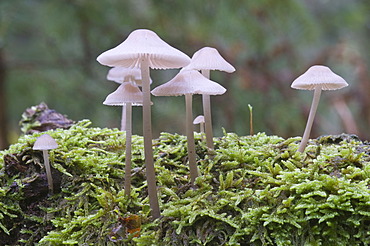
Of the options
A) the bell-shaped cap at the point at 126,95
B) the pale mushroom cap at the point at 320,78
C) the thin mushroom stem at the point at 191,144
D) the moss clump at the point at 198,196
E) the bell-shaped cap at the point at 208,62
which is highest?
the bell-shaped cap at the point at 208,62

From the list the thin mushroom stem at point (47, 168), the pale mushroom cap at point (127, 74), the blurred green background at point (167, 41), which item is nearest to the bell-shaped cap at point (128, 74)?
the pale mushroom cap at point (127, 74)

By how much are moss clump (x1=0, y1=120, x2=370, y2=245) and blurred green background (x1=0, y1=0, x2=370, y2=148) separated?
1517mm

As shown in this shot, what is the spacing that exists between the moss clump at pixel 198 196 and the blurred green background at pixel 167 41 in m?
1.52

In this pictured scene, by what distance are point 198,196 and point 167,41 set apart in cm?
224

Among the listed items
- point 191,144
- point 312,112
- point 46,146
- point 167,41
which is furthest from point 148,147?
point 167,41

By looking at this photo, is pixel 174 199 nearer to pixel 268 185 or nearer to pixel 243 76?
pixel 268 185

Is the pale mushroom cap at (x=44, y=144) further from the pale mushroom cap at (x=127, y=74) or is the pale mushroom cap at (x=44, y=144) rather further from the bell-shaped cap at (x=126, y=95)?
the pale mushroom cap at (x=127, y=74)

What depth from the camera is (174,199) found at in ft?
5.04

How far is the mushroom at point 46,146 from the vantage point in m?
1.58

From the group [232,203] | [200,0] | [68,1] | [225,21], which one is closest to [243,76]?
[225,21]

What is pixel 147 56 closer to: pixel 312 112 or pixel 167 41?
pixel 312 112

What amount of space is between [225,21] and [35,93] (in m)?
2.13

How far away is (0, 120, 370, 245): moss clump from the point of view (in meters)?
1.31

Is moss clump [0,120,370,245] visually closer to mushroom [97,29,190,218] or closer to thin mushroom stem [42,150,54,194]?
thin mushroom stem [42,150,54,194]
